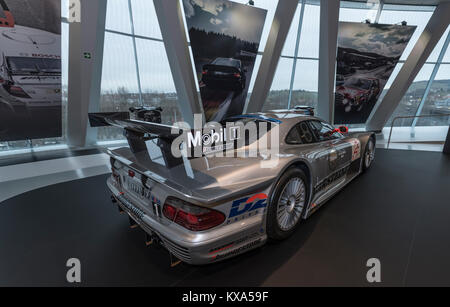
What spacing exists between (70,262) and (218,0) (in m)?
7.37

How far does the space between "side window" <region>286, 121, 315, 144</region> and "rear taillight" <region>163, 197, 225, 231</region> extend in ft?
3.74

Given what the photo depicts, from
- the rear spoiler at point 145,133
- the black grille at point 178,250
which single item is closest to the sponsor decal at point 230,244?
the black grille at point 178,250

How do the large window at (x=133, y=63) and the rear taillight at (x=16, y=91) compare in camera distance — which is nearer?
the rear taillight at (x=16, y=91)

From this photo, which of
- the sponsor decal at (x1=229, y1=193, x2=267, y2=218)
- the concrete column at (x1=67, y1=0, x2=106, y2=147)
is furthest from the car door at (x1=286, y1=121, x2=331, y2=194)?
the concrete column at (x1=67, y1=0, x2=106, y2=147)

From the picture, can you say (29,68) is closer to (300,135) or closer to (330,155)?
(300,135)

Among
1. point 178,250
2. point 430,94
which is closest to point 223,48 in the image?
point 178,250

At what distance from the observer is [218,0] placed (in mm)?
6320

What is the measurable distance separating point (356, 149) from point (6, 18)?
700 centimetres

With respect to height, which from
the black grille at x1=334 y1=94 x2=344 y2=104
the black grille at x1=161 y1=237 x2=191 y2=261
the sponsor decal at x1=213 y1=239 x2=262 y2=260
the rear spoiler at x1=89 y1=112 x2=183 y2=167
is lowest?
the sponsor decal at x1=213 y1=239 x2=262 y2=260

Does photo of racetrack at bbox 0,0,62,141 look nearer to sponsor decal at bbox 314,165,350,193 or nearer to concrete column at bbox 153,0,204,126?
concrete column at bbox 153,0,204,126

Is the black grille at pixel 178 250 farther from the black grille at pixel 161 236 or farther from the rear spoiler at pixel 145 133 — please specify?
the rear spoiler at pixel 145 133

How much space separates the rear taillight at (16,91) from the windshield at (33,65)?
0.36 m

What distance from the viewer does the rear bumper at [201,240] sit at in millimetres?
1262

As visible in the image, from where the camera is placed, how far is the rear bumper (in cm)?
126
